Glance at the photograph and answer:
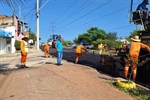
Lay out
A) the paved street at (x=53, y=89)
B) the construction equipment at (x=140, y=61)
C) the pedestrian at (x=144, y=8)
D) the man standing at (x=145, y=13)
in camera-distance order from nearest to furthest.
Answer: the paved street at (x=53, y=89) → the construction equipment at (x=140, y=61) → the man standing at (x=145, y=13) → the pedestrian at (x=144, y=8)

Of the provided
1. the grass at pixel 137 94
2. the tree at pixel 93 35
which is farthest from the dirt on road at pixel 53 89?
Answer: the tree at pixel 93 35

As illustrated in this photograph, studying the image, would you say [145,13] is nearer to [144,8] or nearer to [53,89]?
[144,8]

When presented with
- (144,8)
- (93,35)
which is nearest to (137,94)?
(144,8)

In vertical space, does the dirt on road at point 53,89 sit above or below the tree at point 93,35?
below

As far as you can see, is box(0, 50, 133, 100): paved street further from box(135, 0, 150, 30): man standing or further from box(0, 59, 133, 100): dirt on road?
box(135, 0, 150, 30): man standing

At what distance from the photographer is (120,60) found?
1323 centimetres

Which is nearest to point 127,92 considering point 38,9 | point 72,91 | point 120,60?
point 72,91

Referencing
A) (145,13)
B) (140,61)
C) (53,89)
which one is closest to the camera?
(53,89)

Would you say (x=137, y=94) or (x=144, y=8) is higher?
(x=144, y=8)

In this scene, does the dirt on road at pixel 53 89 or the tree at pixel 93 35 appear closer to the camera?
the dirt on road at pixel 53 89

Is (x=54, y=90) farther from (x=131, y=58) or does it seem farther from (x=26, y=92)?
(x=131, y=58)

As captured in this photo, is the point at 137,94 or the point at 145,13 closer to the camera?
the point at 137,94

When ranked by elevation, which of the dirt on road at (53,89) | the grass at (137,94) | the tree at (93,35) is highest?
the tree at (93,35)

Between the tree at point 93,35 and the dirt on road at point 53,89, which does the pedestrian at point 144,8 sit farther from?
the tree at point 93,35
